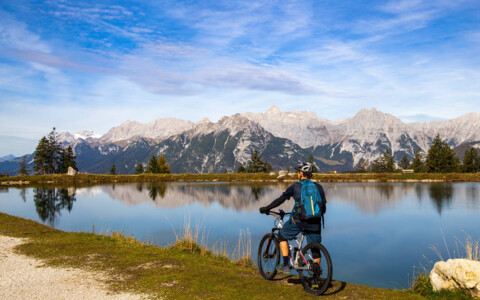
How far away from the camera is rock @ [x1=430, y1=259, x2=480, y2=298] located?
1044cm

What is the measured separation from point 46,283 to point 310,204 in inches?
355

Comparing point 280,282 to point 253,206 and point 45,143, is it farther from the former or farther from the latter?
point 45,143

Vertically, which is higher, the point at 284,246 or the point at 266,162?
the point at 266,162

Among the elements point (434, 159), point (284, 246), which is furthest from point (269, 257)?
point (434, 159)

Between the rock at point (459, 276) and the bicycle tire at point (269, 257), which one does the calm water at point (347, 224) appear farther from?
the bicycle tire at point (269, 257)

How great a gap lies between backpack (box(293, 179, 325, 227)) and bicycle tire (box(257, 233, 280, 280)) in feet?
6.61

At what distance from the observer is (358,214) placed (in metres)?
42.1

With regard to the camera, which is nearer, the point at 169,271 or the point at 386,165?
the point at 169,271

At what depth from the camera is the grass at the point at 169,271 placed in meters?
11.0

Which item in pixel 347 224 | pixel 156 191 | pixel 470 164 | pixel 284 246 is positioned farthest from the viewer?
pixel 470 164

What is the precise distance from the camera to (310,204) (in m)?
10.7

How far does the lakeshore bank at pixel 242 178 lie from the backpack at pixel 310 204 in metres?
96.2

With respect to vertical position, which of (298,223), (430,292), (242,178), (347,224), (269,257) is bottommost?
(347,224)

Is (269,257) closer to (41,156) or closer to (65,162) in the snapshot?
(41,156)
